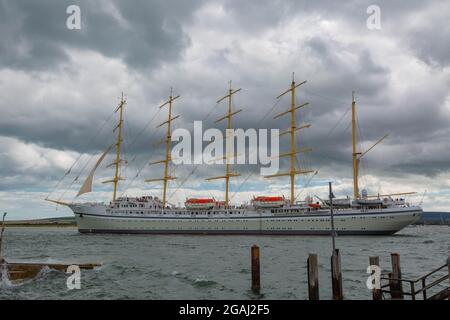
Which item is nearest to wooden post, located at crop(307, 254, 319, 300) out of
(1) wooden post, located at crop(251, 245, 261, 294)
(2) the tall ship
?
(1) wooden post, located at crop(251, 245, 261, 294)

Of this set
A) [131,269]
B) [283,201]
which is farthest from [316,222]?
[131,269]

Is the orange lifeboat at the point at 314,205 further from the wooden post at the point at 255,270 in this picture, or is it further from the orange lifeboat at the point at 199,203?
the wooden post at the point at 255,270

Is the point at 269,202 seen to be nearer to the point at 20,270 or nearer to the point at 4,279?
the point at 20,270

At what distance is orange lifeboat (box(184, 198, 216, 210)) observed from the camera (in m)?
66.1

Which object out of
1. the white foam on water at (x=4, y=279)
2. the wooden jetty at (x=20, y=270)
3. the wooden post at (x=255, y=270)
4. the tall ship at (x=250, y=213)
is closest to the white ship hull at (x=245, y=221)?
the tall ship at (x=250, y=213)

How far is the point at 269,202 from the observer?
207 ft

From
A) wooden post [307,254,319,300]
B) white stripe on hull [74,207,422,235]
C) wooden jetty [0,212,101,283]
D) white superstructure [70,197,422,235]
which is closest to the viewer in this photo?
wooden post [307,254,319,300]

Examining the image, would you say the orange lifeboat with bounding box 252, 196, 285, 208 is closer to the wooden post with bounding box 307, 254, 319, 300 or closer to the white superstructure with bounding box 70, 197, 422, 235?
the white superstructure with bounding box 70, 197, 422, 235

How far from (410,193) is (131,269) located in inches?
1824

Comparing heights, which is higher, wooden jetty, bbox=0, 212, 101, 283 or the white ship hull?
the white ship hull

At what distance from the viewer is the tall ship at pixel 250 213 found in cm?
5794
